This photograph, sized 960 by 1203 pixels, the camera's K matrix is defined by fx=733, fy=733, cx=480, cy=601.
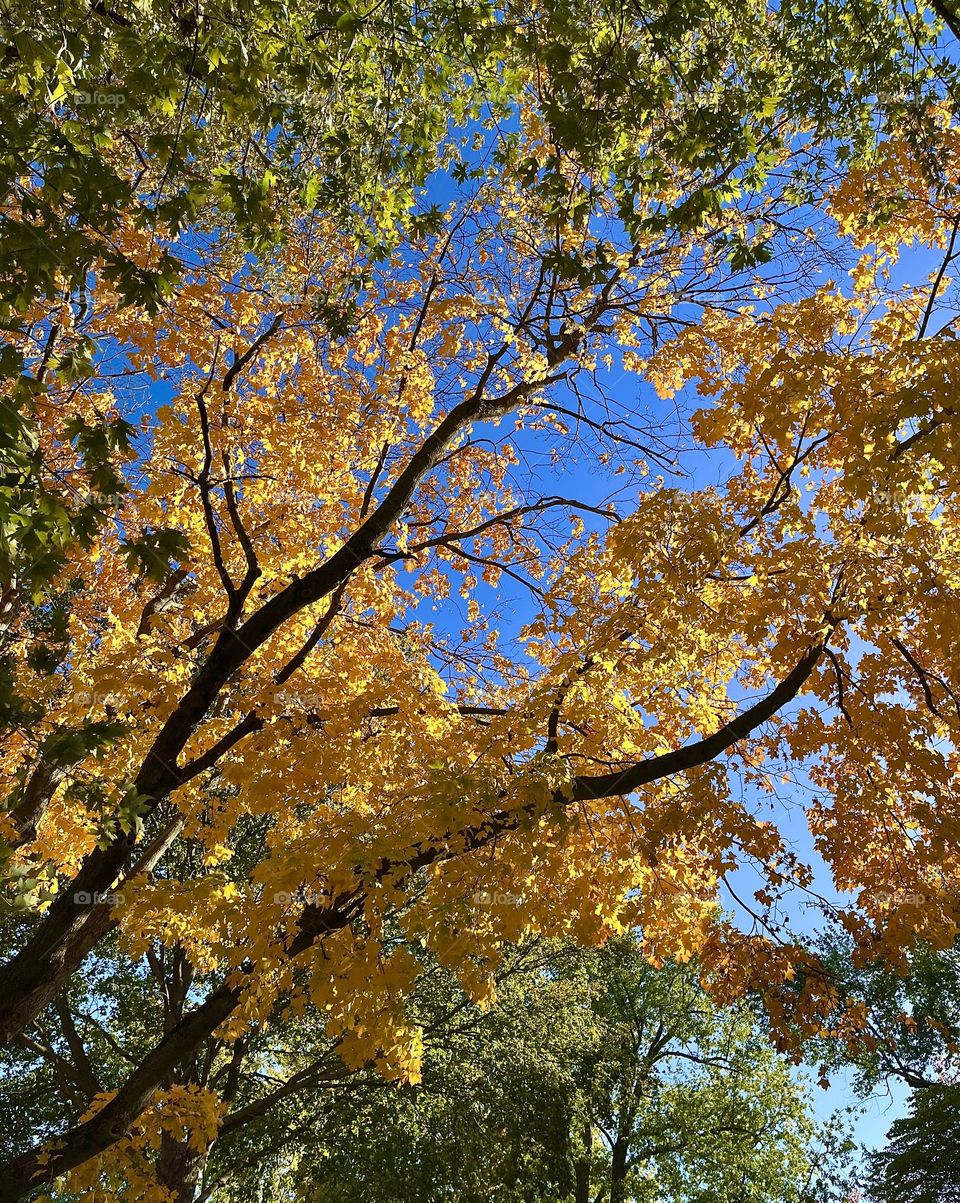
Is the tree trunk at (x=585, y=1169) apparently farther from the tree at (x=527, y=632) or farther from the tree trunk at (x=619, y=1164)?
the tree at (x=527, y=632)

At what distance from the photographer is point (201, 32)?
3811mm

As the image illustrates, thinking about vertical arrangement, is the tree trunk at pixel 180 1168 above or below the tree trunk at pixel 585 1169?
below

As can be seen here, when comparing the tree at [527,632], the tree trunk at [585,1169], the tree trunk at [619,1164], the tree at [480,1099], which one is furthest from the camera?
the tree trunk at [619,1164]

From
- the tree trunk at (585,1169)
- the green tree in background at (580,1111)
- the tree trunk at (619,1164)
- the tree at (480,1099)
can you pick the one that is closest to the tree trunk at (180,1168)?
the tree at (480,1099)

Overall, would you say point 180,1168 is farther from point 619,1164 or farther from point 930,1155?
point 930,1155

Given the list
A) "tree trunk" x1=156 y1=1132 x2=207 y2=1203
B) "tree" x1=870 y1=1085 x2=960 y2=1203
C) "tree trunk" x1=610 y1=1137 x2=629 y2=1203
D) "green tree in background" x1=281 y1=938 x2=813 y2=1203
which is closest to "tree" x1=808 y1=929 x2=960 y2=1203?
"tree" x1=870 y1=1085 x2=960 y2=1203

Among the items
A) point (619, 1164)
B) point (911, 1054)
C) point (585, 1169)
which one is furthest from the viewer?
point (911, 1054)

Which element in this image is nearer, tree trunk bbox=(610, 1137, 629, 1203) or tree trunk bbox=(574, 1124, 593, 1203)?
tree trunk bbox=(574, 1124, 593, 1203)

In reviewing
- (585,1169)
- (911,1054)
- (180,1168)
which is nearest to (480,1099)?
(180,1168)

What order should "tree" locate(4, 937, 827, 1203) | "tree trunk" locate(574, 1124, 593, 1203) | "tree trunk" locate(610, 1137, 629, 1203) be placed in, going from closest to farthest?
"tree" locate(4, 937, 827, 1203), "tree trunk" locate(574, 1124, 593, 1203), "tree trunk" locate(610, 1137, 629, 1203)

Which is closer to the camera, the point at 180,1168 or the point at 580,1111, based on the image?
the point at 180,1168

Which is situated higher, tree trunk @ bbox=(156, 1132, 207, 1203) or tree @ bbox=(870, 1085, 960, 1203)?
tree @ bbox=(870, 1085, 960, 1203)

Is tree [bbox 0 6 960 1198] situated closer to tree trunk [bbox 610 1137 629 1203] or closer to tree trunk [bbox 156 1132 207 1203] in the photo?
tree trunk [bbox 156 1132 207 1203]

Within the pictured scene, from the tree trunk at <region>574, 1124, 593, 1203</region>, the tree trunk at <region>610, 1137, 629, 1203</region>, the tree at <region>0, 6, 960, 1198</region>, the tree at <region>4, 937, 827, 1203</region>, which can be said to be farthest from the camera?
the tree trunk at <region>610, 1137, 629, 1203</region>
